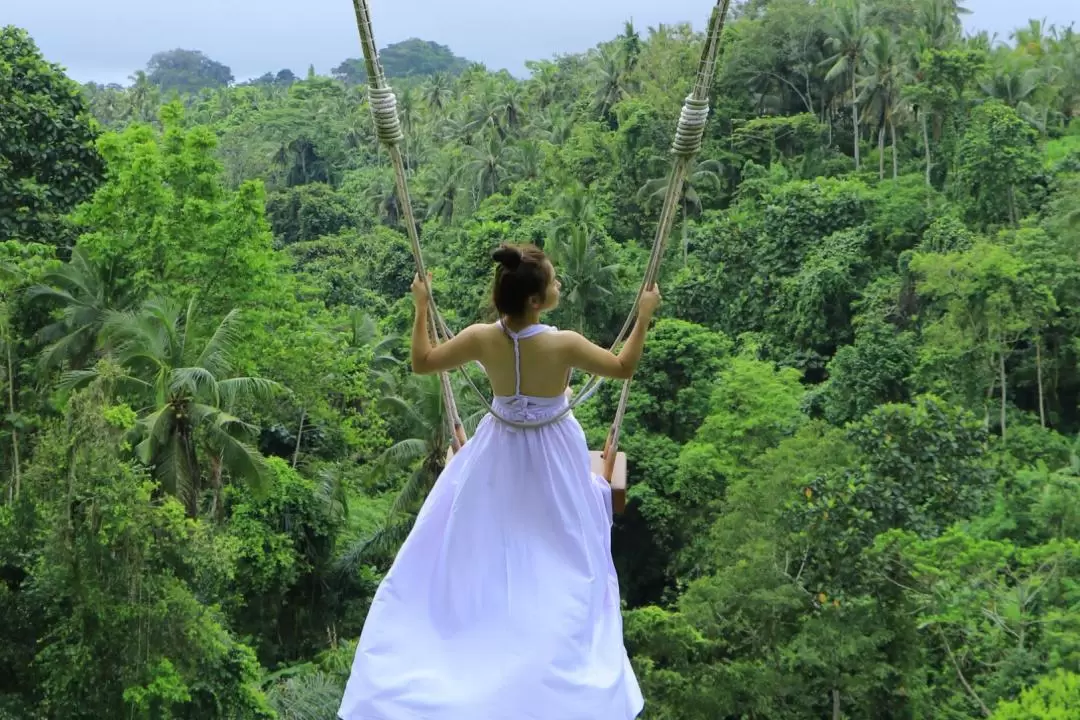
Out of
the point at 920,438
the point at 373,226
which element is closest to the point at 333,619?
the point at 920,438

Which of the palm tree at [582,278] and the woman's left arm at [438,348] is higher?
the woman's left arm at [438,348]

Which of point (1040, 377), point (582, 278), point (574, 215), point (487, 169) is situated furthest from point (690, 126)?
point (487, 169)

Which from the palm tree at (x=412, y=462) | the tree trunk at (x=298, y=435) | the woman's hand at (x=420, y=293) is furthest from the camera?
the tree trunk at (x=298, y=435)

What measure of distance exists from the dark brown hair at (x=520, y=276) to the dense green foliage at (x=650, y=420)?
26.6 feet

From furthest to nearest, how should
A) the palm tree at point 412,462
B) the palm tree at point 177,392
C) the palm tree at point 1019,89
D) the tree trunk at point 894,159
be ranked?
the tree trunk at point 894,159, the palm tree at point 1019,89, the palm tree at point 412,462, the palm tree at point 177,392

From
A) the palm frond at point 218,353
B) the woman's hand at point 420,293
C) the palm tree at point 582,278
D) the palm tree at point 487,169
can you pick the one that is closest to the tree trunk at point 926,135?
the palm tree at point 582,278

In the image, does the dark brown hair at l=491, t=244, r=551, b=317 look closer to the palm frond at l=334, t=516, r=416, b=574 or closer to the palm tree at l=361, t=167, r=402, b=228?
the palm frond at l=334, t=516, r=416, b=574

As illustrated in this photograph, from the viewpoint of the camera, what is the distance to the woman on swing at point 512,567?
2.55 meters

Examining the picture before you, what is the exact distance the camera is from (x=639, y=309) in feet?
10.1

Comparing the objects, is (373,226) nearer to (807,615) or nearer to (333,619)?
(333,619)

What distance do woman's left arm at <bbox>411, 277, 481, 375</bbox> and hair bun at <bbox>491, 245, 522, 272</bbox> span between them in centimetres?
15

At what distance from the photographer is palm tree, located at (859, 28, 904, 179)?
33.1 m

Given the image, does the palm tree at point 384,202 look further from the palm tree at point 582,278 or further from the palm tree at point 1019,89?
the palm tree at point 1019,89

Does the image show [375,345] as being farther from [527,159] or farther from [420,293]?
[527,159]
